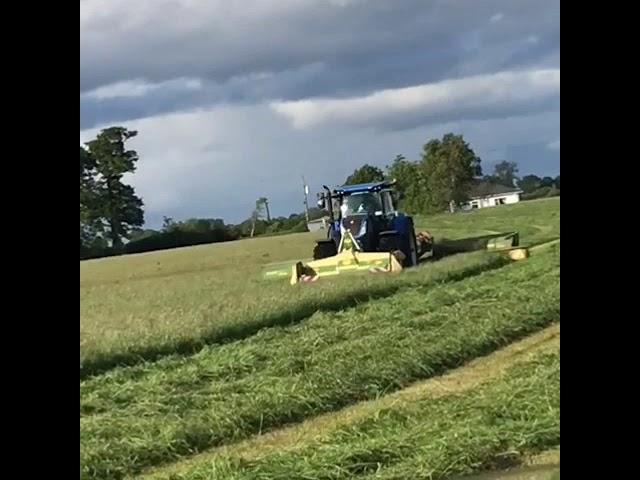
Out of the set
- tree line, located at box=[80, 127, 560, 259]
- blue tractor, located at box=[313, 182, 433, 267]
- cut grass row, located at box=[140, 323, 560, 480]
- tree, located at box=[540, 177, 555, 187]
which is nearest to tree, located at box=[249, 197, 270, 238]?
tree line, located at box=[80, 127, 560, 259]

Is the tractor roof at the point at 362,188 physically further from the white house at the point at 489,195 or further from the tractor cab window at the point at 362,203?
the white house at the point at 489,195

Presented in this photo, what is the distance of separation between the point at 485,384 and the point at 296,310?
18.0 inches

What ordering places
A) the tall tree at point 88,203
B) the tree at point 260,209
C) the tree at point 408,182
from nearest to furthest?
the tall tree at point 88,203
the tree at point 260,209
the tree at point 408,182

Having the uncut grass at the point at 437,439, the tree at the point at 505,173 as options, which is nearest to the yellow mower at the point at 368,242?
the tree at the point at 505,173

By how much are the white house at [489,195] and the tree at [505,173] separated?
0.01 m

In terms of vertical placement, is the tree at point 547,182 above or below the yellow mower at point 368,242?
above

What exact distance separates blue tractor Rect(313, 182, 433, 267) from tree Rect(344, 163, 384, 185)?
0.04 ft

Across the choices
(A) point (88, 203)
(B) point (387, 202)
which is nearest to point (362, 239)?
(B) point (387, 202)

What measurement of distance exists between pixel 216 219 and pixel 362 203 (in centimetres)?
41

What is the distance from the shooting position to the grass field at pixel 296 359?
163 centimetres

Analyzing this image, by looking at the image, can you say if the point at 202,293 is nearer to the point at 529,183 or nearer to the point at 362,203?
the point at 362,203

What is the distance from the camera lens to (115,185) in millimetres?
1576
